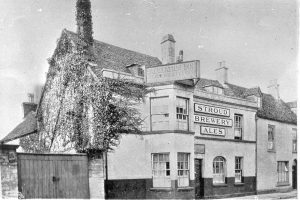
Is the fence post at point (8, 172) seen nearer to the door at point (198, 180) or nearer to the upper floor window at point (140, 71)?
the upper floor window at point (140, 71)

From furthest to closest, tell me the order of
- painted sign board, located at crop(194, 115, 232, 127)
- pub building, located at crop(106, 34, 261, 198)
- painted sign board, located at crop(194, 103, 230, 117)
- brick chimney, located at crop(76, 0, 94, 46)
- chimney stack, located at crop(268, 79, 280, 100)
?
chimney stack, located at crop(268, 79, 280, 100) → painted sign board, located at crop(194, 103, 230, 117) → painted sign board, located at crop(194, 115, 232, 127) → brick chimney, located at crop(76, 0, 94, 46) → pub building, located at crop(106, 34, 261, 198)

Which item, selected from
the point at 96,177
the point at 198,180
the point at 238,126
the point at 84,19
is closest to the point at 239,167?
the point at 238,126

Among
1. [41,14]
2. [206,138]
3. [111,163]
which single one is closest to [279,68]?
[206,138]

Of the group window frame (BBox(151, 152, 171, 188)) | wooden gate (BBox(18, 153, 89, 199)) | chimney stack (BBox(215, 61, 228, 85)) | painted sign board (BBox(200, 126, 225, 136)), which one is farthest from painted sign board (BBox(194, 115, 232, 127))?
wooden gate (BBox(18, 153, 89, 199))

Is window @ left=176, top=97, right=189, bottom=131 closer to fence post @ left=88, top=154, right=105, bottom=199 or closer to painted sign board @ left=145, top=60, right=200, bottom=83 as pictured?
painted sign board @ left=145, top=60, right=200, bottom=83

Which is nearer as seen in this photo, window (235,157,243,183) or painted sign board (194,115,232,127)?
painted sign board (194,115,232,127)

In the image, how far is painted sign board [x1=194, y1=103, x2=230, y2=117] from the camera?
19956 millimetres

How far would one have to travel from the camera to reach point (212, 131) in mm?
20609

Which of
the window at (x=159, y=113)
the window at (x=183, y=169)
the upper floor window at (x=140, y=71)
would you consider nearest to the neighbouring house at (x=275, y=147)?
the window at (x=183, y=169)

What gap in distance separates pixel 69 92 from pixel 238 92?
517 inches

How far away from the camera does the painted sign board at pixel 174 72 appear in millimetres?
16359

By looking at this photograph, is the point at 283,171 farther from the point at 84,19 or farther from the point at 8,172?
the point at 8,172

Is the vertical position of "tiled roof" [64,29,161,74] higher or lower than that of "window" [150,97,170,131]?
higher

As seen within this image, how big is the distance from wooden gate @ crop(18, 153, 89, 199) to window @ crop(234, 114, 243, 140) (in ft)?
40.8
